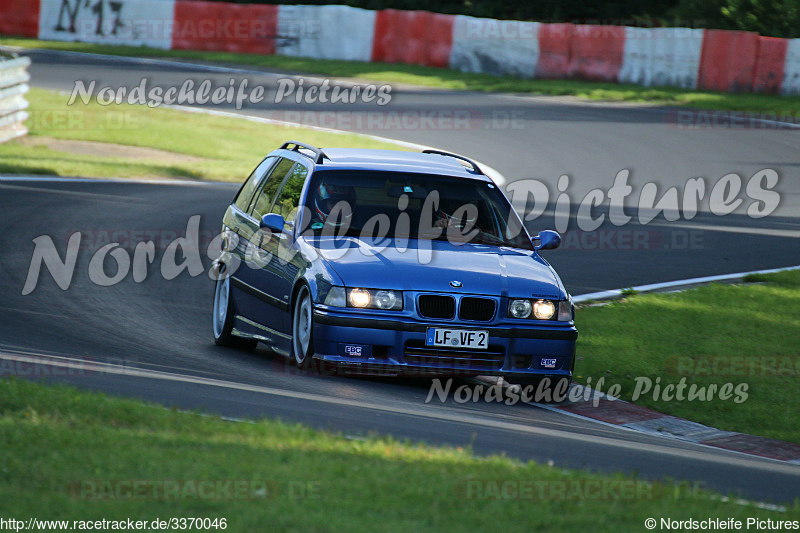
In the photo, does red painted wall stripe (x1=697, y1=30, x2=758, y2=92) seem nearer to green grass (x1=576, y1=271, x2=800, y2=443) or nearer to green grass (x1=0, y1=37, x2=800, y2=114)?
green grass (x1=0, y1=37, x2=800, y2=114)

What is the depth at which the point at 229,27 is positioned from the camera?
42656mm

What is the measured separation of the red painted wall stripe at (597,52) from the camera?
3481 centimetres

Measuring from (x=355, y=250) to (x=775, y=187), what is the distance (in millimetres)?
14112

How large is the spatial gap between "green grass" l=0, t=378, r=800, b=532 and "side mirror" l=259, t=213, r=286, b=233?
2998 millimetres

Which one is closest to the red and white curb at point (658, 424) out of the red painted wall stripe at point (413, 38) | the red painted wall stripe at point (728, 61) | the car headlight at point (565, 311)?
the car headlight at point (565, 311)

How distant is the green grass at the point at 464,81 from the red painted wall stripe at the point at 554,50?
2.16 ft

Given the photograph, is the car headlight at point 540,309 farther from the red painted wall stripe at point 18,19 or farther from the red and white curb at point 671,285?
the red painted wall stripe at point 18,19

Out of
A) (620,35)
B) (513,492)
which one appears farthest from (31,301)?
(620,35)

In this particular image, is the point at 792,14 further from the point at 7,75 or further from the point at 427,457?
the point at 427,457

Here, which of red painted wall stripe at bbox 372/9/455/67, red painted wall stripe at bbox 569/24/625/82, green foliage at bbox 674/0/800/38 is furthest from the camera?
red painted wall stripe at bbox 372/9/455/67

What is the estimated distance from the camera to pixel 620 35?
114 ft

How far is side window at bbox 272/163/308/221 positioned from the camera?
9.67 meters

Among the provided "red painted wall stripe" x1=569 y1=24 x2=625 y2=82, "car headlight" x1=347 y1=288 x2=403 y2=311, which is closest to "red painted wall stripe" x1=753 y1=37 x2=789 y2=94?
"red painted wall stripe" x1=569 y1=24 x2=625 y2=82

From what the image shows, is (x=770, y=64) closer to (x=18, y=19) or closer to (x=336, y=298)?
(x=336, y=298)
